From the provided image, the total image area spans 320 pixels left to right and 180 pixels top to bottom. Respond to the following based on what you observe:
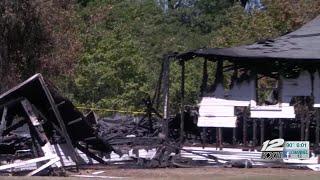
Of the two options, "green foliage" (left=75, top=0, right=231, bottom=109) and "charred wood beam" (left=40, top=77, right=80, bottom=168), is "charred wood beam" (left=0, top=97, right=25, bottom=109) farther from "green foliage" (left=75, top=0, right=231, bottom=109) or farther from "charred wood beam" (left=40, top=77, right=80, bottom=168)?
"green foliage" (left=75, top=0, right=231, bottom=109)

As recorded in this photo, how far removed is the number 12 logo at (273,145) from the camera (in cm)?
1747

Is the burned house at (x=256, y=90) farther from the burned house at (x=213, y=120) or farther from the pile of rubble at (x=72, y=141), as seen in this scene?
the pile of rubble at (x=72, y=141)

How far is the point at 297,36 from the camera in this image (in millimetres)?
20203

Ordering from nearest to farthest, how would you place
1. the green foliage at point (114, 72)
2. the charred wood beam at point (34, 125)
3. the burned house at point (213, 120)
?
the charred wood beam at point (34, 125), the burned house at point (213, 120), the green foliage at point (114, 72)

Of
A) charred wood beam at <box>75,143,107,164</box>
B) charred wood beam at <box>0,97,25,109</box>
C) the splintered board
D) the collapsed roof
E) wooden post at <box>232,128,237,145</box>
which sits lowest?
charred wood beam at <box>75,143,107,164</box>

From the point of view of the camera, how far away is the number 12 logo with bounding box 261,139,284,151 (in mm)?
17469

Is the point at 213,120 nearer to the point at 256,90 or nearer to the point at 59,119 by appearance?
the point at 256,90

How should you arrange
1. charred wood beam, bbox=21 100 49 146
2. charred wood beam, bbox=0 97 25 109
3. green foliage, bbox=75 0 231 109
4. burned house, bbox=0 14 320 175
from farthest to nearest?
green foliage, bbox=75 0 231 109 → burned house, bbox=0 14 320 175 → charred wood beam, bbox=21 100 49 146 → charred wood beam, bbox=0 97 25 109

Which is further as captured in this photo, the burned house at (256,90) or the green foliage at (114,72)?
the green foliage at (114,72)

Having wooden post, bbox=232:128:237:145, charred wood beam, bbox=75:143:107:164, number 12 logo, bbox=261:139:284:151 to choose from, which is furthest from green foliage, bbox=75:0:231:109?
charred wood beam, bbox=75:143:107:164

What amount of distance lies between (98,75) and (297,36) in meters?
16.0

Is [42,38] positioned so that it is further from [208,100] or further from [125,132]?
[208,100]

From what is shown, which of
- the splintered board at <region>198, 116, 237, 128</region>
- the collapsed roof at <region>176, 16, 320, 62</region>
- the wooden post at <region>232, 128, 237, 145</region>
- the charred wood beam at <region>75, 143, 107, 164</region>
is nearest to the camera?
the charred wood beam at <region>75, 143, 107, 164</region>

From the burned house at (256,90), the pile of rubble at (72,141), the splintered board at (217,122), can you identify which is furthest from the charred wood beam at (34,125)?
the splintered board at (217,122)
